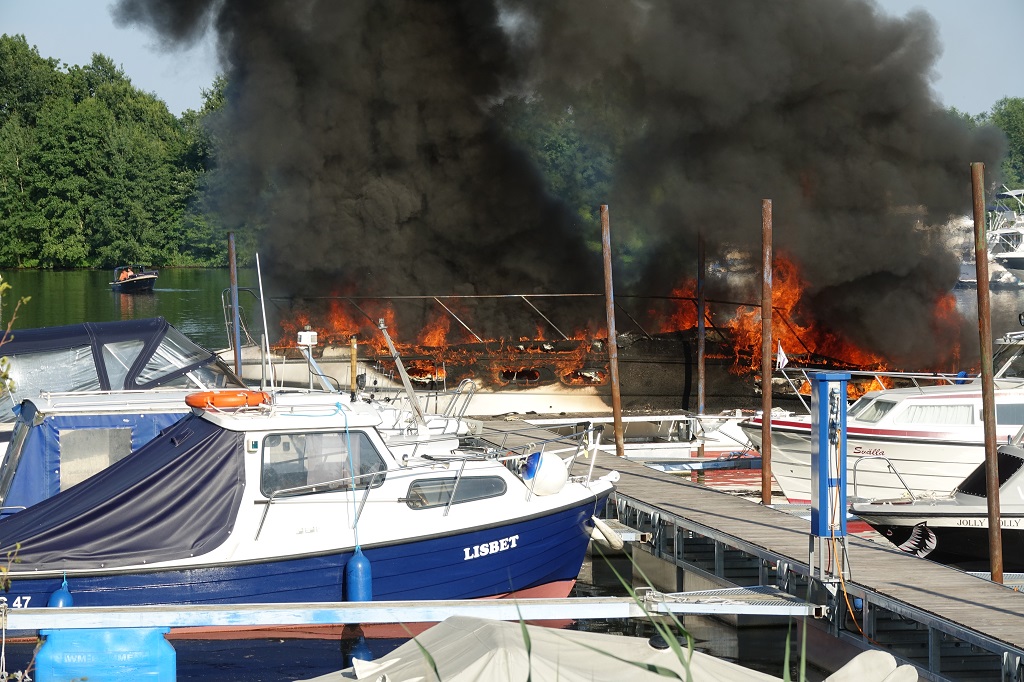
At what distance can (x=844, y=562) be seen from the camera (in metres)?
10.6

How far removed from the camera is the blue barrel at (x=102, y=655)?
8.56 metres

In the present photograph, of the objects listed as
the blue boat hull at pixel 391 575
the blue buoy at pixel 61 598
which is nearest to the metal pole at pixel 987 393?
the blue boat hull at pixel 391 575

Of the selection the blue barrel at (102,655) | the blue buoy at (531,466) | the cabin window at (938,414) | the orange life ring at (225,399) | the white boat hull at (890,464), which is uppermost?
the orange life ring at (225,399)

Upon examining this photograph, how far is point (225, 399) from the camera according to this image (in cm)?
1149

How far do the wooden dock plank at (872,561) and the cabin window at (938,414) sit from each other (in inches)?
151

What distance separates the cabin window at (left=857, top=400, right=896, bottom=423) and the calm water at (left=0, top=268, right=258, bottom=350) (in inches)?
1016

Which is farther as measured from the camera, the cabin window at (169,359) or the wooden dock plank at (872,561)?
the cabin window at (169,359)

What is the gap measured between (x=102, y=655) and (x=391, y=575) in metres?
3.36

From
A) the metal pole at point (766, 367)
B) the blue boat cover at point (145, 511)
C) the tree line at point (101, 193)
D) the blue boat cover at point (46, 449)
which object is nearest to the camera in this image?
the blue boat cover at point (145, 511)

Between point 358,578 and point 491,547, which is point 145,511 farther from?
point 491,547

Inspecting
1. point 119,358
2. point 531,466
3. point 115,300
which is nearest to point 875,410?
point 531,466

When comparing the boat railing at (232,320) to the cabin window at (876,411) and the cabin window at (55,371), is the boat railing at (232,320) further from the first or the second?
the cabin window at (876,411)

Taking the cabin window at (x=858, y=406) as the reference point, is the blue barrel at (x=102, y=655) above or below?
below

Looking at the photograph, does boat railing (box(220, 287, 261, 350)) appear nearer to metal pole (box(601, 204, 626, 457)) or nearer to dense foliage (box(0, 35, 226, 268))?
metal pole (box(601, 204, 626, 457))
